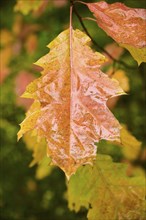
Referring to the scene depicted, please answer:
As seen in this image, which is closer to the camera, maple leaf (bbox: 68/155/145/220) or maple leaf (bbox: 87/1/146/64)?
maple leaf (bbox: 87/1/146/64)

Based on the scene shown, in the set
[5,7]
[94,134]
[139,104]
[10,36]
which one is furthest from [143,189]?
[5,7]

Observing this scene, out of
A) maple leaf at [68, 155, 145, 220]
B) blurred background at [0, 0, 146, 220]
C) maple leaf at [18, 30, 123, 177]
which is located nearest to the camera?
maple leaf at [18, 30, 123, 177]

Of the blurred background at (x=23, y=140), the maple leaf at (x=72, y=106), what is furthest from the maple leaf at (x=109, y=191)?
the blurred background at (x=23, y=140)

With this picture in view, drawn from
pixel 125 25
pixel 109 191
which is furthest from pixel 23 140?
pixel 125 25

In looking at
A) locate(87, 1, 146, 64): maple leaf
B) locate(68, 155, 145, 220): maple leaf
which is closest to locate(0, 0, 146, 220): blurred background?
locate(68, 155, 145, 220): maple leaf

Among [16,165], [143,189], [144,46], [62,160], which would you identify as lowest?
[16,165]

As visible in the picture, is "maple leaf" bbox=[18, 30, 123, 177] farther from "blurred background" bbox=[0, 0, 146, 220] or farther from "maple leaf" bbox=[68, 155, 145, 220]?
"blurred background" bbox=[0, 0, 146, 220]

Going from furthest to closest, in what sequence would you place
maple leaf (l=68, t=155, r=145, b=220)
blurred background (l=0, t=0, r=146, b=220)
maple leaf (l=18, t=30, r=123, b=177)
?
blurred background (l=0, t=0, r=146, b=220), maple leaf (l=68, t=155, r=145, b=220), maple leaf (l=18, t=30, r=123, b=177)

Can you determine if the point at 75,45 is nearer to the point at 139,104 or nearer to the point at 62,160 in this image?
the point at 62,160
